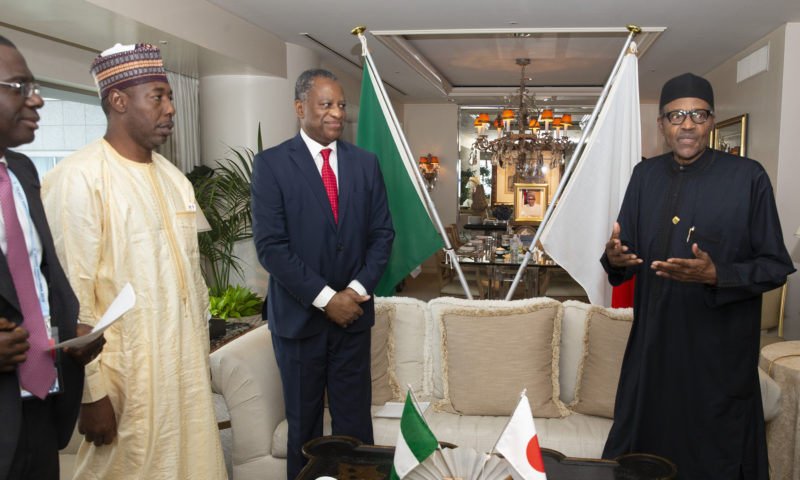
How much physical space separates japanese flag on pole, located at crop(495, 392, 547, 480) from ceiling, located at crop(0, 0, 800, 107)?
8.54 feet

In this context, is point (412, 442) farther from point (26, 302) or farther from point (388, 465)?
point (26, 302)

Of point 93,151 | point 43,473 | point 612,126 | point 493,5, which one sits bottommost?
point 43,473

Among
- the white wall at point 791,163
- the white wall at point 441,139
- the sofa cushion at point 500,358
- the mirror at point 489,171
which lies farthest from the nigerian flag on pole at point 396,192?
the mirror at point 489,171

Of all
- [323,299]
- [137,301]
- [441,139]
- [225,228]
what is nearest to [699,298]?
[323,299]

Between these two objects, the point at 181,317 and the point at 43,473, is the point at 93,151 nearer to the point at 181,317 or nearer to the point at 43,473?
the point at 181,317

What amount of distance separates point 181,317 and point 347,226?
0.75m

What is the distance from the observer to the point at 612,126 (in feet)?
9.69

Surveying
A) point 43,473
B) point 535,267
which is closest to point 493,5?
point 535,267

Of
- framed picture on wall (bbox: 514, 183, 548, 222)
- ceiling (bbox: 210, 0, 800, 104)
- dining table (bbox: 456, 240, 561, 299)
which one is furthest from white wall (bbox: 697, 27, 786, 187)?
framed picture on wall (bbox: 514, 183, 548, 222)

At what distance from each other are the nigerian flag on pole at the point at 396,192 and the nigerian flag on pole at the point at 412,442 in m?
1.69

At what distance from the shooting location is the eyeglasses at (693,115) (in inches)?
78.2

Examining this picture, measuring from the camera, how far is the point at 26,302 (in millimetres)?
1263

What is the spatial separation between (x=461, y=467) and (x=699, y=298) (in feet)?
3.31

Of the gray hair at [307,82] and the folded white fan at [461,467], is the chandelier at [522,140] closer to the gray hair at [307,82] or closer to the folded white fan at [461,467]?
the gray hair at [307,82]
